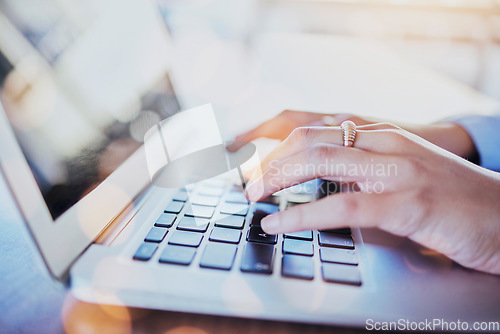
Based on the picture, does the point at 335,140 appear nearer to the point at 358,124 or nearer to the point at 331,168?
the point at 331,168

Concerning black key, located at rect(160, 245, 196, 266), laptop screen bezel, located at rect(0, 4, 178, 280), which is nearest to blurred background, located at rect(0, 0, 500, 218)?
laptop screen bezel, located at rect(0, 4, 178, 280)

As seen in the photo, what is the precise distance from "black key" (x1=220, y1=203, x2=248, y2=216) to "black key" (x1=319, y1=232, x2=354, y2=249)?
0.11 m

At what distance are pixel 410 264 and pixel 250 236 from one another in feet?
0.62

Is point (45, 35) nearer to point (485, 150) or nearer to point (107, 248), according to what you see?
point (107, 248)

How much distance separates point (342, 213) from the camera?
1.22 feet

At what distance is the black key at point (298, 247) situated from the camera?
0.38m

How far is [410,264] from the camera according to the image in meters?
0.38

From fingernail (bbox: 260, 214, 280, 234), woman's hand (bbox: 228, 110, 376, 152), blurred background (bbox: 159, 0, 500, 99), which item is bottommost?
fingernail (bbox: 260, 214, 280, 234)

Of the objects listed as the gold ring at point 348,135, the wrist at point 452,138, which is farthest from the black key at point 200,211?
the wrist at point 452,138

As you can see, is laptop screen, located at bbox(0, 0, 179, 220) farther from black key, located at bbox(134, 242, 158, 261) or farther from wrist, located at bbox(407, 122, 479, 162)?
wrist, located at bbox(407, 122, 479, 162)

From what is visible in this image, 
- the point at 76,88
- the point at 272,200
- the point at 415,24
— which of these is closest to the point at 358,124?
the point at 272,200

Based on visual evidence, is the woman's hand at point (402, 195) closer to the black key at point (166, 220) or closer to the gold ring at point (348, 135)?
the gold ring at point (348, 135)

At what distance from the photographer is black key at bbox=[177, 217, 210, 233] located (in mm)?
408

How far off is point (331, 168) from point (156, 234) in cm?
23
